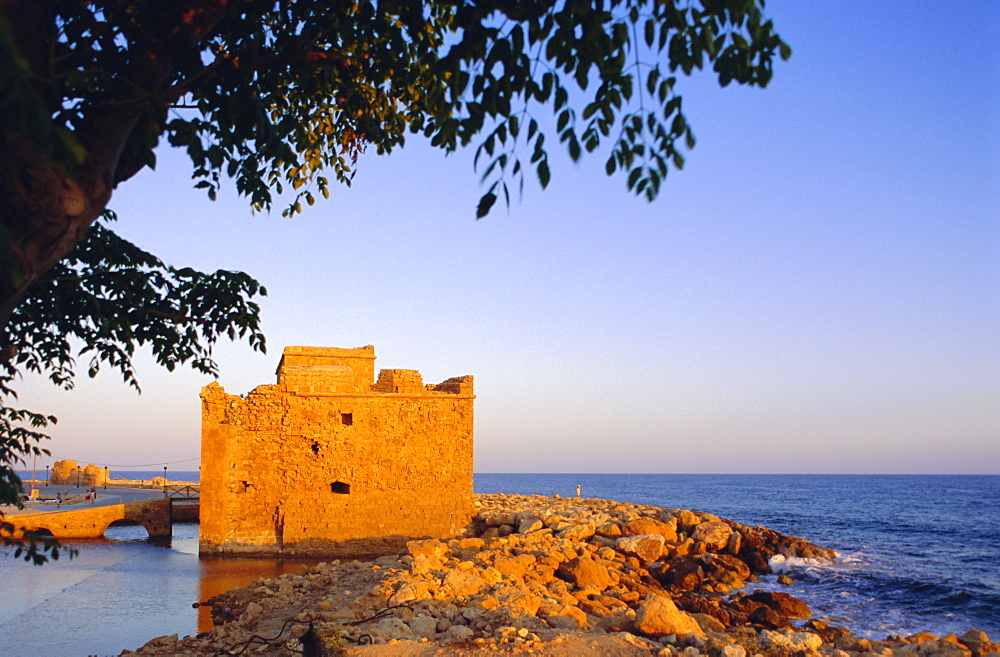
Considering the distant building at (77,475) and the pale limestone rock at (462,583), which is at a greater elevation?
the pale limestone rock at (462,583)

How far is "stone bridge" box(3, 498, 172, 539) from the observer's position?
20719 mm

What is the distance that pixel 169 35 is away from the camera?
3.50 m

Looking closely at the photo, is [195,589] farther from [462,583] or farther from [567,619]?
[567,619]

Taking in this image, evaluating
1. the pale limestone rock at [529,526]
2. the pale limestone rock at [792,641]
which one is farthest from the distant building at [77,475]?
the pale limestone rock at [792,641]

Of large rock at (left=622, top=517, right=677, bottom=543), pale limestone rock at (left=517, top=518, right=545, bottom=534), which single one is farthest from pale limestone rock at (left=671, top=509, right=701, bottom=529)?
pale limestone rock at (left=517, top=518, right=545, bottom=534)

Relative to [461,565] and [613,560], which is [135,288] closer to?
[461,565]

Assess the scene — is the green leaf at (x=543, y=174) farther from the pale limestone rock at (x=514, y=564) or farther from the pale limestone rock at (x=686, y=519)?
the pale limestone rock at (x=686, y=519)

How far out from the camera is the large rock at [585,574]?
12367 millimetres

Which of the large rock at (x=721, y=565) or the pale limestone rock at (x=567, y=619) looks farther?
the large rock at (x=721, y=565)

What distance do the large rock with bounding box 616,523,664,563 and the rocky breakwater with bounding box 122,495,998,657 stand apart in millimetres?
26

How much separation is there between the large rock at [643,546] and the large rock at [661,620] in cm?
668

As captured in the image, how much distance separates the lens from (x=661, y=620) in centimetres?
889

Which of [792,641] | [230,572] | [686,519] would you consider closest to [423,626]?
[792,641]

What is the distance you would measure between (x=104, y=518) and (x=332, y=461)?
9.79 meters
